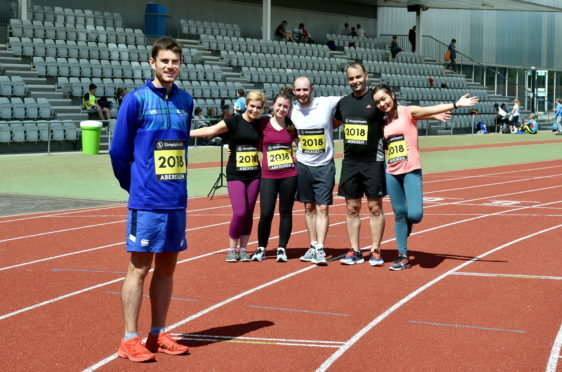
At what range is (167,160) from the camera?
5.55 m

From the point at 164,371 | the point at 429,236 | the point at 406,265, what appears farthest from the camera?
the point at 429,236

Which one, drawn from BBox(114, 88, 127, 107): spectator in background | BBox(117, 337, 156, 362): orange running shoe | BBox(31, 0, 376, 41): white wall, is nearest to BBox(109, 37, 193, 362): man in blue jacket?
BBox(117, 337, 156, 362): orange running shoe

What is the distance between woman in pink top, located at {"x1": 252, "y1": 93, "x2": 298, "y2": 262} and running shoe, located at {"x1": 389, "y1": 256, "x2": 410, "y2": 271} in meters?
1.14

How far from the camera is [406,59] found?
4559 centimetres

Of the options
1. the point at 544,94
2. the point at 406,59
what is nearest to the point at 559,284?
the point at 406,59

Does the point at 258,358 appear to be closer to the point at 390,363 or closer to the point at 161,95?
the point at 390,363

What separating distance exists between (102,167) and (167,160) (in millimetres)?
15884

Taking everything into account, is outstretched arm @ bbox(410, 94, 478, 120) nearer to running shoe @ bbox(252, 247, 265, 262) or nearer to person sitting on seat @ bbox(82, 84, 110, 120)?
running shoe @ bbox(252, 247, 265, 262)

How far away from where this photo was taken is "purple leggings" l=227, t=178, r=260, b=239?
30.3ft

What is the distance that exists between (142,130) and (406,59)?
41.2 meters

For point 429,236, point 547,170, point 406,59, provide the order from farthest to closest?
point 406,59 → point 547,170 → point 429,236

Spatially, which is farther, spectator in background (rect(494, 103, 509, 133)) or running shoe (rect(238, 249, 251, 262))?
spectator in background (rect(494, 103, 509, 133))

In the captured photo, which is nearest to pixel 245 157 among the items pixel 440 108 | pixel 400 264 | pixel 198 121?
pixel 400 264

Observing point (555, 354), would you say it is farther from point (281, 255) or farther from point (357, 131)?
point (281, 255)
